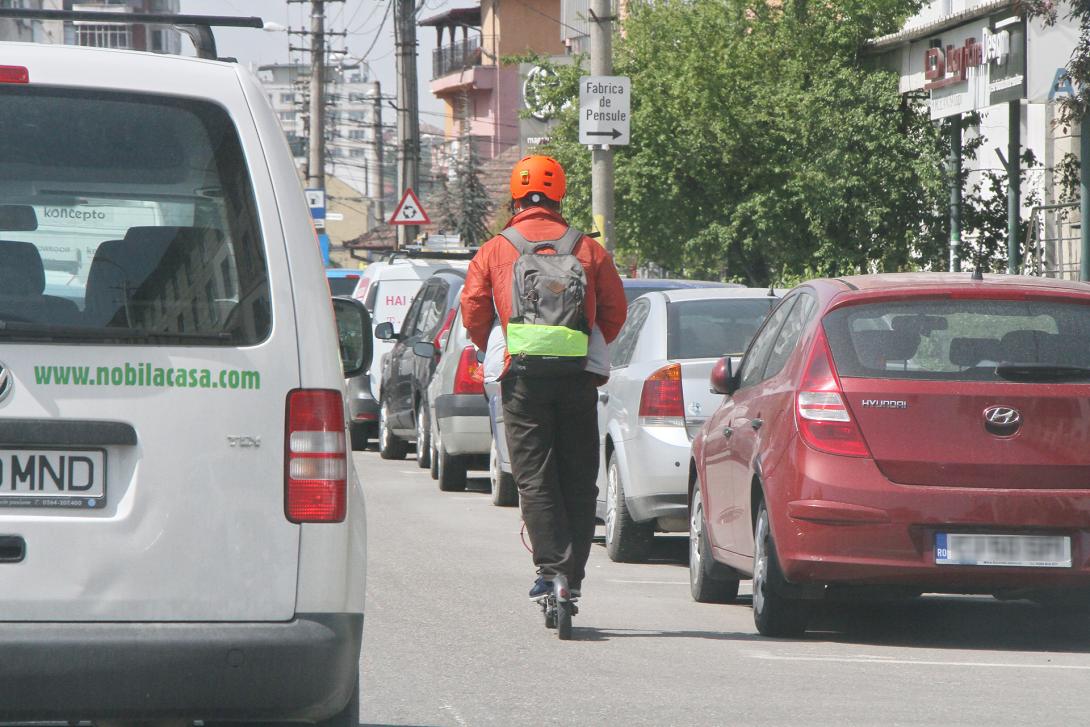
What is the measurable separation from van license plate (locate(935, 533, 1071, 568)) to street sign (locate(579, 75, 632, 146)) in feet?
36.6

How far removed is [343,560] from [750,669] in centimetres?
325

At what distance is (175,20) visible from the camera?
5.07 metres

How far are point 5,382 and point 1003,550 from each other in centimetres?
455

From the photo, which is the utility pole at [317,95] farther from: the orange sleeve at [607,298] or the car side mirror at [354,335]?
the car side mirror at [354,335]

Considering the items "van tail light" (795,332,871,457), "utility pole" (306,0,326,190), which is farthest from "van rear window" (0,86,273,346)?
"utility pole" (306,0,326,190)

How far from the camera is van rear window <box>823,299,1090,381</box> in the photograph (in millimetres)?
7883

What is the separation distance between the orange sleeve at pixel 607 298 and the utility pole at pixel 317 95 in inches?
1438

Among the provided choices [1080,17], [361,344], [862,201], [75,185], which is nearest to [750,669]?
[361,344]

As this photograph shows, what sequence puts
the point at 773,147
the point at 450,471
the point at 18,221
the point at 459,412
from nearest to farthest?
the point at 18,221
the point at 459,412
the point at 450,471
the point at 773,147

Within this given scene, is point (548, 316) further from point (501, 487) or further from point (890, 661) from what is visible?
point (501, 487)

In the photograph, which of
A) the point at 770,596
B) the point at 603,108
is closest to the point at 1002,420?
the point at 770,596

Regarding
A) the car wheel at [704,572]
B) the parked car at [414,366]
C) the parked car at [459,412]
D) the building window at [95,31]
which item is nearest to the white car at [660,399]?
the car wheel at [704,572]

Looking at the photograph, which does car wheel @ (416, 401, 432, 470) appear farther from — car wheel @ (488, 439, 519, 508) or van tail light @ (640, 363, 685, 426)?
van tail light @ (640, 363, 685, 426)

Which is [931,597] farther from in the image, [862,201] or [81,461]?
[862,201]
